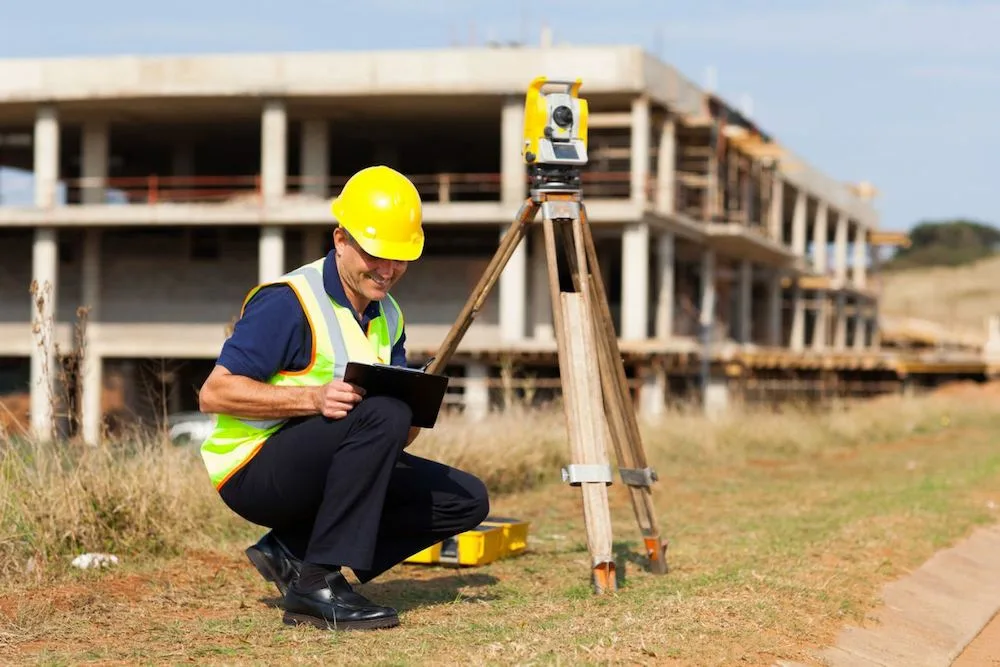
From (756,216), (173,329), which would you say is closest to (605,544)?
(173,329)

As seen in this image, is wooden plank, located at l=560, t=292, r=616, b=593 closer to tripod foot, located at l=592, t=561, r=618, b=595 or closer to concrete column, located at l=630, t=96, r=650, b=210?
tripod foot, located at l=592, t=561, r=618, b=595

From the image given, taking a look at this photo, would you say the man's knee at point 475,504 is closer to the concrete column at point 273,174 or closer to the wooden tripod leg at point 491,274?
the wooden tripod leg at point 491,274

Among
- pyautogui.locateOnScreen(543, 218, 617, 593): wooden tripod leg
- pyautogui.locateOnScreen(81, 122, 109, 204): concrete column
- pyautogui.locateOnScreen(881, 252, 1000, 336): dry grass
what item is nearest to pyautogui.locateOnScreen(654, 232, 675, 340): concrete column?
pyautogui.locateOnScreen(81, 122, 109, 204): concrete column

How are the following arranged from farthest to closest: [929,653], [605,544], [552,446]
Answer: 1. [552,446]
2. [605,544]
3. [929,653]

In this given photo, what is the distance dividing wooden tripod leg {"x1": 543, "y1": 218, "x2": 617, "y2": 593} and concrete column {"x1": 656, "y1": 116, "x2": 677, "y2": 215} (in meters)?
27.1

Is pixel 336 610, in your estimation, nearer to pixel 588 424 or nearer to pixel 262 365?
pixel 262 365

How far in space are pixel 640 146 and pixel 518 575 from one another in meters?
26.1

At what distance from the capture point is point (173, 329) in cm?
3512

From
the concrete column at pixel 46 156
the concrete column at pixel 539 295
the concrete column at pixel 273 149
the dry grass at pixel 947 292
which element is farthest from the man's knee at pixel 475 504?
the dry grass at pixel 947 292

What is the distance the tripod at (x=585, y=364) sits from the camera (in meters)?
5.95

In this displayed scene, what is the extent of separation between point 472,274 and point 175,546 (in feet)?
90.4

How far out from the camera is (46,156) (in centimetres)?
3334

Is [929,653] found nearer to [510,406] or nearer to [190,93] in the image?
[510,406]

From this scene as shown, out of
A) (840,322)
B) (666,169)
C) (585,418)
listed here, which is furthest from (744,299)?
(585,418)
